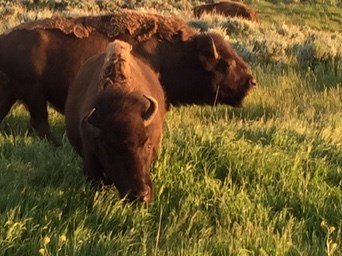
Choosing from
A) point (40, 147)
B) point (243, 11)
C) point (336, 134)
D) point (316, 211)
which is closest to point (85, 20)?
point (40, 147)

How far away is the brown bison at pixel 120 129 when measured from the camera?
5055 millimetres

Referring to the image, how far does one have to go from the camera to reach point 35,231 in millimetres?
4512

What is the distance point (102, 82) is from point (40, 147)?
1.17 m

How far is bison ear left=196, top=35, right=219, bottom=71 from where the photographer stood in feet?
27.3

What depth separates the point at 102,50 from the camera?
26.4ft

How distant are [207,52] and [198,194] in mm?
3316

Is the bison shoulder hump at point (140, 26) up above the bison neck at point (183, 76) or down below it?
above

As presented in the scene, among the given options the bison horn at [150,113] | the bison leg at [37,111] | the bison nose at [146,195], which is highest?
the bison horn at [150,113]

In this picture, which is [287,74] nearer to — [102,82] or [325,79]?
[325,79]

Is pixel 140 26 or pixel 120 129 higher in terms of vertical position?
pixel 120 129

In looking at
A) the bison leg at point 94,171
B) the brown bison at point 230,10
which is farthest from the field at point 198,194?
the brown bison at point 230,10

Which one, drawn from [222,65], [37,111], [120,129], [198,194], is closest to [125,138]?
[120,129]

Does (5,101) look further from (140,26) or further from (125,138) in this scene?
(125,138)

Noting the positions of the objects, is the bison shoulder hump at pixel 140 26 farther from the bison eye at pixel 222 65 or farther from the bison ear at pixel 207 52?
the bison eye at pixel 222 65
